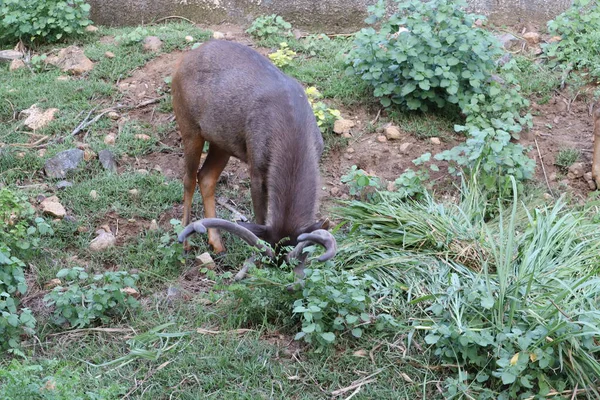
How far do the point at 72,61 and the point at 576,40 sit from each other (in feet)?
18.6

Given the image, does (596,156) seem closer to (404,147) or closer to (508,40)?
(404,147)

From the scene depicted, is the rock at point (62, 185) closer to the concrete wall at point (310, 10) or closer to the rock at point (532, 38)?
the concrete wall at point (310, 10)

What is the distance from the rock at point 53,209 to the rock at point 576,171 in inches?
183

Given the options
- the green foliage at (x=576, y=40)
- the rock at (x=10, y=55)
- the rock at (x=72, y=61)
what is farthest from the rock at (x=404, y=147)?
the rock at (x=10, y=55)

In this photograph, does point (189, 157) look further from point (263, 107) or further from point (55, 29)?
point (55, 29)

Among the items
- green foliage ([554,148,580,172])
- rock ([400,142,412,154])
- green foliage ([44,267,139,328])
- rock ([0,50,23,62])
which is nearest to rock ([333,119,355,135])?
rock ([400,142,412,154])

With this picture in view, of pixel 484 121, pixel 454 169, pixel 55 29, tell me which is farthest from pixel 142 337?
pixel 55 29

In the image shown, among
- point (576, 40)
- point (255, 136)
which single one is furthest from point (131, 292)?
point (576, 40)

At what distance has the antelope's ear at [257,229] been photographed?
5983 millimetres

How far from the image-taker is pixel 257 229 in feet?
19.8

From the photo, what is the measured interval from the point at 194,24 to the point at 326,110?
115 inches

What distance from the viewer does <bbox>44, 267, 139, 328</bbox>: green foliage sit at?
226 inches

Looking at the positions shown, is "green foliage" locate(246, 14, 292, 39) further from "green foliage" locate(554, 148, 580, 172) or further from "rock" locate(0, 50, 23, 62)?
"green foliage" locate(554, 148, 580, 172)

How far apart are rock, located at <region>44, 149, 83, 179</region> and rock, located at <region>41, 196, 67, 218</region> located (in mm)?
546
